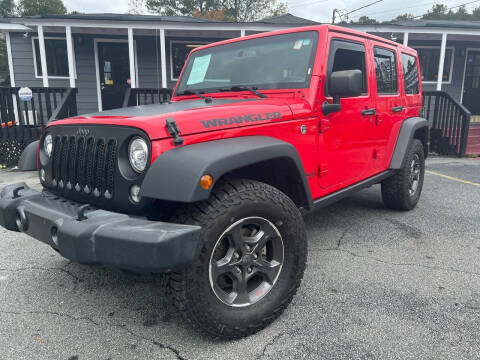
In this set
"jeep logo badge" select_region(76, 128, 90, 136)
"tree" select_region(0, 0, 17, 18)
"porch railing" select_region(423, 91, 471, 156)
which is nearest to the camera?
"jeep logo badge" select_region(76, 128, 90, 136)

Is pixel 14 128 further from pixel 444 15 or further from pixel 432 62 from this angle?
pixel 444 15

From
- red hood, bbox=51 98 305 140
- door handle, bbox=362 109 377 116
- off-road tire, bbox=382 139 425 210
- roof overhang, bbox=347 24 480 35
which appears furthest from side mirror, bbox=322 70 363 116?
roof overhang, bbox=347 24 480 35

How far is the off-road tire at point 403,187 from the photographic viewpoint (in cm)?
409

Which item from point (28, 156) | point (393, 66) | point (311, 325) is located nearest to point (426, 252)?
point (311, 325)

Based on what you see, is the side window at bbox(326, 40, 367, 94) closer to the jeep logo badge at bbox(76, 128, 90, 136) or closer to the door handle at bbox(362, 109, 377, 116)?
the door handle at bbox(362, 109, 377, 116)

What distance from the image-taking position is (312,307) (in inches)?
93.7

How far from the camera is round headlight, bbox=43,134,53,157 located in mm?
2492

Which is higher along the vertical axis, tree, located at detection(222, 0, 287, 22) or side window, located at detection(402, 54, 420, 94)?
tree, located at detection(222, 0, 287, 22)

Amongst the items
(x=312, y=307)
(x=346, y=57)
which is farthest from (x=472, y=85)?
(x=312, y=307)

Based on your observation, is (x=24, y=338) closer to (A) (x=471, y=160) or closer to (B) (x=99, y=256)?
(B) (x=99, y=256)

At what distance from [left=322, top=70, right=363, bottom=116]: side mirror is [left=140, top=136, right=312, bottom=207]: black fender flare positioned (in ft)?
3.04

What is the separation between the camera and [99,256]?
172cm

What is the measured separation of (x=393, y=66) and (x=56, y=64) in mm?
11381

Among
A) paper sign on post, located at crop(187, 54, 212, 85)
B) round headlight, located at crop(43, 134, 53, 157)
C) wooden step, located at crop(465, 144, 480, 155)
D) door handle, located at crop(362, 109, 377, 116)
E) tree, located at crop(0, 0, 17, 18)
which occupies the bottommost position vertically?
wooden step, located at crop(465, 144, 480, 155)
